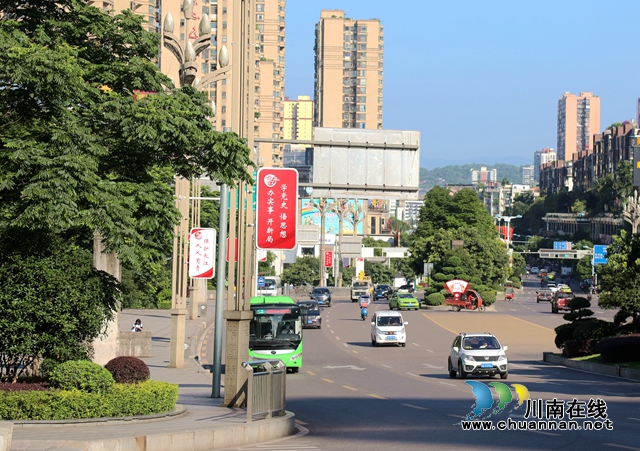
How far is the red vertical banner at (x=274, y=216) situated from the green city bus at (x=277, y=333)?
385 inches

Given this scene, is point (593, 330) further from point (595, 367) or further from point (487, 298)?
point (487, 298)

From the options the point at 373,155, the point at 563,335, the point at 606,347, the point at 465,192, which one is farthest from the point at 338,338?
the point at 465,192

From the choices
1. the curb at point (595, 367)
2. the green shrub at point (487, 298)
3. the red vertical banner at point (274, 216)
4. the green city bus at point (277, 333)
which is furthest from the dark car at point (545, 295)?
the red vertical banner at point (274, 216)

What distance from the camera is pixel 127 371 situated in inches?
729

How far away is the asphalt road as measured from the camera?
1666cm

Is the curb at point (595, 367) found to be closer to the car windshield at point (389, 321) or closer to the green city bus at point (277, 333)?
the car windshield at point (389, 321)

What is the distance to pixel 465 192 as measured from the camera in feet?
409


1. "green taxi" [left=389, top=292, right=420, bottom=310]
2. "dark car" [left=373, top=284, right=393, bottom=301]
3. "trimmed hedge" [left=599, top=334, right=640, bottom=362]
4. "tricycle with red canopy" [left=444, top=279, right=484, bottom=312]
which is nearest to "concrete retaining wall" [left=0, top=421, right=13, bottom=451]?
"trimmed hedge" [left=599, top=334, right=640, bottom=362]

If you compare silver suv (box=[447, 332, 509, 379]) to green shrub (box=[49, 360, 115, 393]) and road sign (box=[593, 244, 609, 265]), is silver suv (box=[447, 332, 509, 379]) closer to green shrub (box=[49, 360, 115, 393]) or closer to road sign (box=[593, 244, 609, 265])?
green shrub (box=[49, 360, 115, 393])

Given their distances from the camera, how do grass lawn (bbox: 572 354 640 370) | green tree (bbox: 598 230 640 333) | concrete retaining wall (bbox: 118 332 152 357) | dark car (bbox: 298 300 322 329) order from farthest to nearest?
dark car (bbox: 298 300 322 329), concrete retaining wall (bbox: 118 332 152 357), green tree (bbox: 598 230 640 333), grass lawn (bbox: 572 354 640 370)

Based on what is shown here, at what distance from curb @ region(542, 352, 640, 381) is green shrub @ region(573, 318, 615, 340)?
5.03 feet

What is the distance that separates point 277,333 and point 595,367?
1164cm

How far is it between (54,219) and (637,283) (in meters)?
26.4
